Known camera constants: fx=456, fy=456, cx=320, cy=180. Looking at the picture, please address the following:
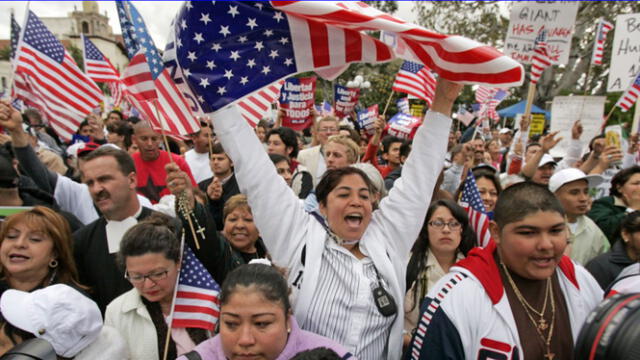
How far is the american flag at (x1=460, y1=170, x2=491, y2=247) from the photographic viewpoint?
12.5 feet

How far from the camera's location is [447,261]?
11.2 ft

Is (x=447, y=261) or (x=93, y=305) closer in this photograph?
(x=93, y=305)

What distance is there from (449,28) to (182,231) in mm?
20535

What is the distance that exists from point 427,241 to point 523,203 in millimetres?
1472

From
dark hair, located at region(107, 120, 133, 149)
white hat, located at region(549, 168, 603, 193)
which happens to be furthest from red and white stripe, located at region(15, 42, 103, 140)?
white hat, located at region(549, 168, 603, 193)

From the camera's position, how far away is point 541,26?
6.47m

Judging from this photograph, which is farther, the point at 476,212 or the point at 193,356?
the point at 476,212

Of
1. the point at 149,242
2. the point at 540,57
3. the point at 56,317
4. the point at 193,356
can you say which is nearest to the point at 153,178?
the point at 149,242

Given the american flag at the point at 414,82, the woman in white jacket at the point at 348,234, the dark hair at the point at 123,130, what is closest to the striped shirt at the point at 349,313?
the woman in white jacket at the point at 348,234

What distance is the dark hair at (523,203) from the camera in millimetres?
2025

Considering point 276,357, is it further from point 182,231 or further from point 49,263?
point 49,263

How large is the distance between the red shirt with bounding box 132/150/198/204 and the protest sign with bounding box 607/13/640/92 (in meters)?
5.97

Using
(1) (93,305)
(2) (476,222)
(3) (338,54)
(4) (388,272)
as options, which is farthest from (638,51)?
(1) (93,305)

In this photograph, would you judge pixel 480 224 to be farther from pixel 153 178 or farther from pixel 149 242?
pixel 153 178
